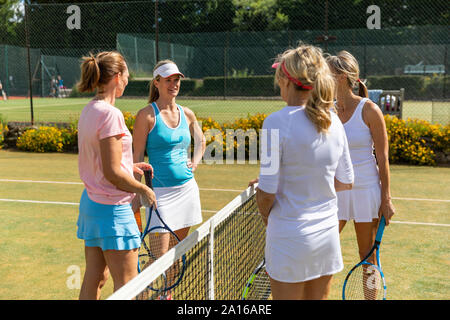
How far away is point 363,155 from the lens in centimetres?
346

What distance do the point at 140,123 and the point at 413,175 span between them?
7225mm

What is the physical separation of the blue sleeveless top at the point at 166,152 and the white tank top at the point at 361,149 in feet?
4.19

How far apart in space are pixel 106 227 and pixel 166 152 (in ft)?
3.80

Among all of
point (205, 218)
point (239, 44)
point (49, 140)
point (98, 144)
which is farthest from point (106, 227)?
point (239, 44)

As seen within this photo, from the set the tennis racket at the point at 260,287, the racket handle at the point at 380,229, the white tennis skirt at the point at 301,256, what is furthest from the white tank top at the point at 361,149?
the white tennis skirt at the point at 301,256

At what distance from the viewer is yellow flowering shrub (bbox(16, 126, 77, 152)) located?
12625mm

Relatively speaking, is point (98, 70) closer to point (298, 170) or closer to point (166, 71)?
point (166, 71)

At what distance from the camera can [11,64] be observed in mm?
29547

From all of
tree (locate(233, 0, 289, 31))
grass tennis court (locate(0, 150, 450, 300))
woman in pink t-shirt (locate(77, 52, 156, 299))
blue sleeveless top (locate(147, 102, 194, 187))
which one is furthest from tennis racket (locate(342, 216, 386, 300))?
tree (locate(233, 0, 289, 31))

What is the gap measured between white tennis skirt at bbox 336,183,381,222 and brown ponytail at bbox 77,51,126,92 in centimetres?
184

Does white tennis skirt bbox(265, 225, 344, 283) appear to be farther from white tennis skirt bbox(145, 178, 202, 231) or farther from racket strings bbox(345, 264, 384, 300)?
white tennis skirt bbox(145, 178, 202, 231)
